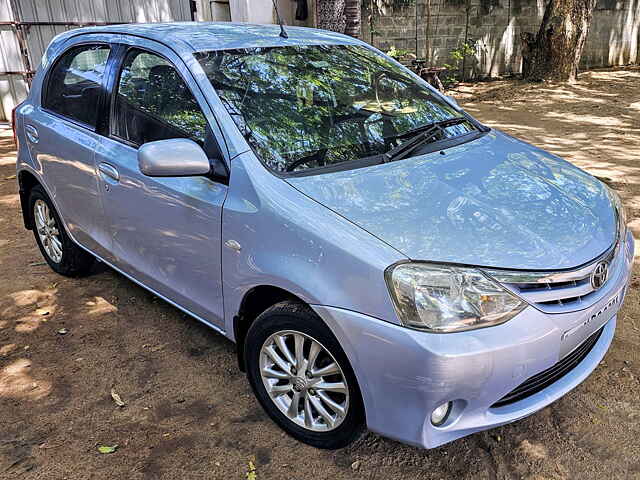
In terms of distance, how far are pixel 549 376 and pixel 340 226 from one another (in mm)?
1066

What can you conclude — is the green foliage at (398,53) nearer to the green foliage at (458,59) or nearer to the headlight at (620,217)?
the green foliage at (458,59)

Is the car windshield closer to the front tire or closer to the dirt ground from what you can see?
the front tire

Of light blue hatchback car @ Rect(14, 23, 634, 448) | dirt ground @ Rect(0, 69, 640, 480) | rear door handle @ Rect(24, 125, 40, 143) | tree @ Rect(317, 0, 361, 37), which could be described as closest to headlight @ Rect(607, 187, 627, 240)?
light blue hatchback car @ Rect(14, 23, 634, 448)

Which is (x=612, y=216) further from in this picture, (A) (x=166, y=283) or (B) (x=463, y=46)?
(B) (x=463, y=46)

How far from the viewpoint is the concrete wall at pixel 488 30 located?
11484 millimetres

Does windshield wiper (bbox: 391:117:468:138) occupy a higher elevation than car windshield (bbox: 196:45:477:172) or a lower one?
lower

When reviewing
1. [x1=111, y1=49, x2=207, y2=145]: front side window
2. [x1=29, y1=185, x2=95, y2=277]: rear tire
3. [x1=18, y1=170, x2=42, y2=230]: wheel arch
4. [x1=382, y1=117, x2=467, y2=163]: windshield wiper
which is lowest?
[x1=29, y1=185, x2=95, y2=277]: rear tire

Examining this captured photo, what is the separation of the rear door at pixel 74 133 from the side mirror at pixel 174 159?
102cm

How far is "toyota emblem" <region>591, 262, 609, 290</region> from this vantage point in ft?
7.69

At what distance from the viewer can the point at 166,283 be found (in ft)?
10.4

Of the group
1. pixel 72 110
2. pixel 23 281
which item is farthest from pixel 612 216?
pixel 23 281

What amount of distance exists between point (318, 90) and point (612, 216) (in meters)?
1.56

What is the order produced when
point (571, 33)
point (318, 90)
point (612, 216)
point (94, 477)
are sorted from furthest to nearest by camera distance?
point (571, 33) < point (318, 90) < point (612, 216) < point (94, 477)

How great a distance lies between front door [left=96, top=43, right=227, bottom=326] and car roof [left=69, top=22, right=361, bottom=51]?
0.13m
